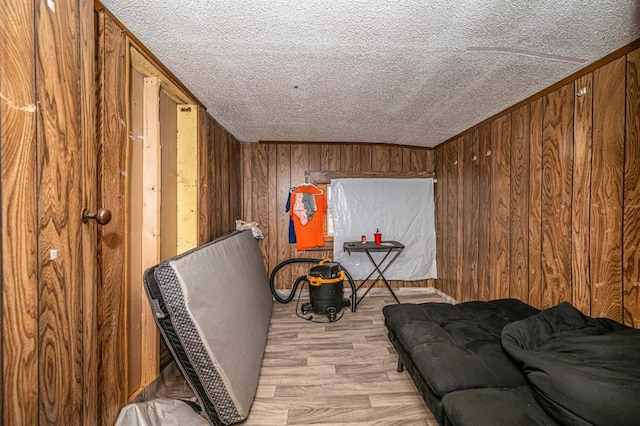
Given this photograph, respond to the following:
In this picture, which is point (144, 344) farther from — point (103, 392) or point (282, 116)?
point (282, 116)

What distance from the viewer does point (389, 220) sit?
3.71 meters

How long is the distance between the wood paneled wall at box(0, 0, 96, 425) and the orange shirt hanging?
98.8 inches

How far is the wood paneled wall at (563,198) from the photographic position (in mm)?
1481

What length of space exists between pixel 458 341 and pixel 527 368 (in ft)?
1.46

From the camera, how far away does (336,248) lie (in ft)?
11.9

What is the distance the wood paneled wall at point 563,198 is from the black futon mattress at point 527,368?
0.30 metres

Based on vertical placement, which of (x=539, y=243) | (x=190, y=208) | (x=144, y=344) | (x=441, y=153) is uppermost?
(x=441, y=153)

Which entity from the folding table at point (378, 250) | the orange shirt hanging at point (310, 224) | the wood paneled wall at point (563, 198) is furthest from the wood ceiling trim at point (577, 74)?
the orange shirt hanging at point (310, 224)

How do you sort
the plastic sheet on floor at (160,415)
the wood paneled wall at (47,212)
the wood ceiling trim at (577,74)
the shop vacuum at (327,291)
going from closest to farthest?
the wood paneled wall at (47,212) → the plastic sheet on floor at (160,415) → the wood ceiling trim at (577,74) → the shop vacuum at (327,291)

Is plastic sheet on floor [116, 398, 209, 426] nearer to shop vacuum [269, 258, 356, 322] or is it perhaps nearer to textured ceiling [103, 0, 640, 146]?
shop vacuum [269, 258, 356, 322]

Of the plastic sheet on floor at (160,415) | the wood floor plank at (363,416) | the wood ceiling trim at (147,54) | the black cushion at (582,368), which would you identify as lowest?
the wood floor plank at (363,416)

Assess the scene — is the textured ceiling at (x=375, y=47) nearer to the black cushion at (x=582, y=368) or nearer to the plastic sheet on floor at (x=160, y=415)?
the black cushion at (x=582, y=368)

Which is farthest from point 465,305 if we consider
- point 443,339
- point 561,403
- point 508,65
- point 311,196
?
point 311,196

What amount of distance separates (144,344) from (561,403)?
2130mm
